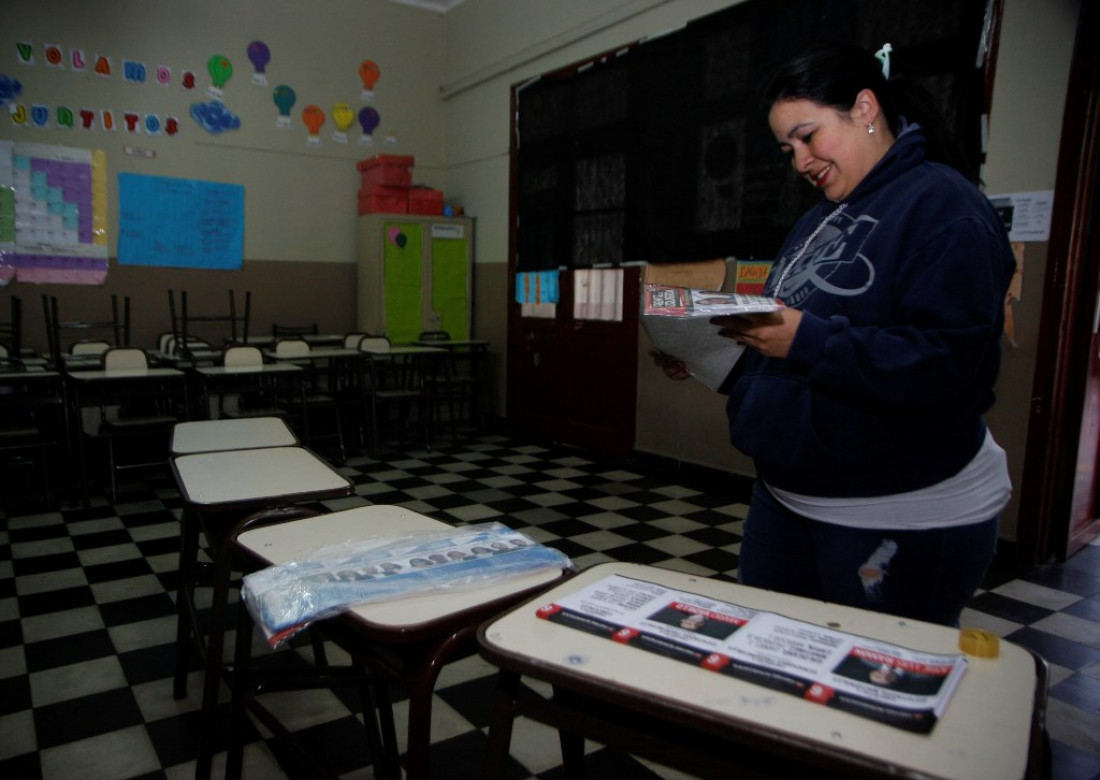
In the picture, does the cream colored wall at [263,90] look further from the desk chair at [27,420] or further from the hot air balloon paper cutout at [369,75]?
the desk chair at [27,420]

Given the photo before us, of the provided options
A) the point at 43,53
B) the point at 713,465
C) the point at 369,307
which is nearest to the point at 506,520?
the point at 713,465

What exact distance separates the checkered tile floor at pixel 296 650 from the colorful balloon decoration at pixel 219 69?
3524mm

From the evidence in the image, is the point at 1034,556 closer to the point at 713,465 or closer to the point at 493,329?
the point at 713,465

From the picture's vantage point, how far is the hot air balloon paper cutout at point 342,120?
6.84 m

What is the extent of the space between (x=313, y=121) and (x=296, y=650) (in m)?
5.58

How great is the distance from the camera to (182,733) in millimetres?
1961

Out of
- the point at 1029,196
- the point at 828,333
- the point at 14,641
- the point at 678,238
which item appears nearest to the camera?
the point at 828,333

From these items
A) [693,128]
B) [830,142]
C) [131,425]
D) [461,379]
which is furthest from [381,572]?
[461,379]

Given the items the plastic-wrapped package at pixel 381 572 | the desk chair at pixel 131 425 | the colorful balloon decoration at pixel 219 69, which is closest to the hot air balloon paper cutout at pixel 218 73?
the colorful balloon decoration at pixel 219 69

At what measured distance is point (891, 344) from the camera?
3.29 ft

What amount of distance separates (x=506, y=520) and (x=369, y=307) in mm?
3501

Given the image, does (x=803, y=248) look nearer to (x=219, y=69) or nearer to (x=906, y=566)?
(x=906, y=566)

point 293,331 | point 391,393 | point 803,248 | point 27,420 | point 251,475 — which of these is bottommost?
point 27,420

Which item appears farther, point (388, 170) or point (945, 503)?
point (388, 170)
